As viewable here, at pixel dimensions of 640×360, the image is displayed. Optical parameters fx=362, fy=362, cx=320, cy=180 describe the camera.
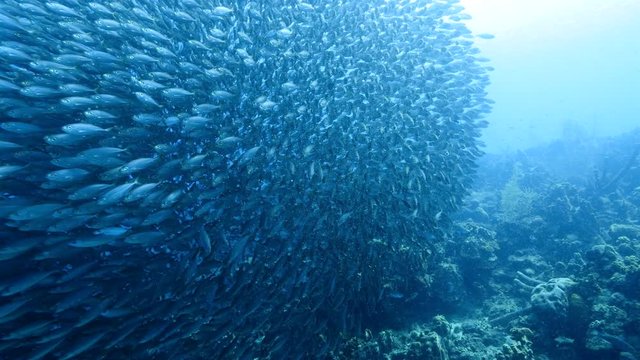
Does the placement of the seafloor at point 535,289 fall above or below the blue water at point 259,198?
below

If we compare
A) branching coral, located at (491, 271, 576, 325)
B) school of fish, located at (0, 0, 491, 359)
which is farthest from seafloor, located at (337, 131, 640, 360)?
school of fish, located at (0, 0, 491, 359)

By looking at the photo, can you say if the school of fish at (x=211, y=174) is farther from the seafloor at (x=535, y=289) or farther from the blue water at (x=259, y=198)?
the seafloor at (x=535, y=289)

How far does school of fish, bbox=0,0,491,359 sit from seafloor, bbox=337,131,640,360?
1.18m

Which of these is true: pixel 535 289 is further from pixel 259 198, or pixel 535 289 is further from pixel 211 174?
pixel 211 174

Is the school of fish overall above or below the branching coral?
above

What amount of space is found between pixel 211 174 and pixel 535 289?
7.31 meters

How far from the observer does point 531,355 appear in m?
6.54

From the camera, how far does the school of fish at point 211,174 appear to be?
189 inches

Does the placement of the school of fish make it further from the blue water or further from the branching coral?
the branching coral

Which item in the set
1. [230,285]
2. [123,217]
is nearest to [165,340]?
[230,285]

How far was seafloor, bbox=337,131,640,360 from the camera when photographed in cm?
670

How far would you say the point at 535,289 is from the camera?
799cm

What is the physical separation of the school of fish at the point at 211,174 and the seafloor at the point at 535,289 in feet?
3.87

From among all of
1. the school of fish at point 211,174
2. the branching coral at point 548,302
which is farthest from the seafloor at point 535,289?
the school of fish at point 211,174
